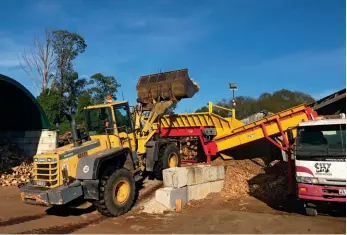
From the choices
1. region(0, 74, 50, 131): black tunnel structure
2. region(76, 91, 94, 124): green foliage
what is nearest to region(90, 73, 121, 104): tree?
region(76, 91, 94, 124): green foliage

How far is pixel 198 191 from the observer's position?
1038 cm

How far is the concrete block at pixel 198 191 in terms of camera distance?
10.1 metres

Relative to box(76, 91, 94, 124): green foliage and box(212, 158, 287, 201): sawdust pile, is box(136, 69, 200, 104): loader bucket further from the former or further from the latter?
box(212, 158, 287, 201): sawdust pile

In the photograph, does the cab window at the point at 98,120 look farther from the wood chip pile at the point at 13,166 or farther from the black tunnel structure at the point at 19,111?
the black tunnel structure at the point at 19,111

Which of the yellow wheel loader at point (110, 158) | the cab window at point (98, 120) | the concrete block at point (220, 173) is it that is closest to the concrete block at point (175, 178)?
the yellow wheel loader at point (110, 158)

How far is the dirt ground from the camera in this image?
7.33 m

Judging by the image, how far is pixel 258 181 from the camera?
1141cm

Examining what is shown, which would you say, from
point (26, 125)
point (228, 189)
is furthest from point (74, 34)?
point (228, 189)

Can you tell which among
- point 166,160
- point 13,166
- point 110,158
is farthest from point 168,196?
point 13,166

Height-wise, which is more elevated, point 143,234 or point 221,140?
point 221,140

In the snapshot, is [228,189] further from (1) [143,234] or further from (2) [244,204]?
(1) [143,234]

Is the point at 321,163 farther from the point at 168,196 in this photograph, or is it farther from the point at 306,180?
the point at 168,196

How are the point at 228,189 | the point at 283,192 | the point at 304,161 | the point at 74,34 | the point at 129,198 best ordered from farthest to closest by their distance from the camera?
1. the point at 74,34
2. the point at 228,189
3. the point at 283,192
4. the point at 129,198
5. the point at 304,161

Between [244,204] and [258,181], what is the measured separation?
199 cm
